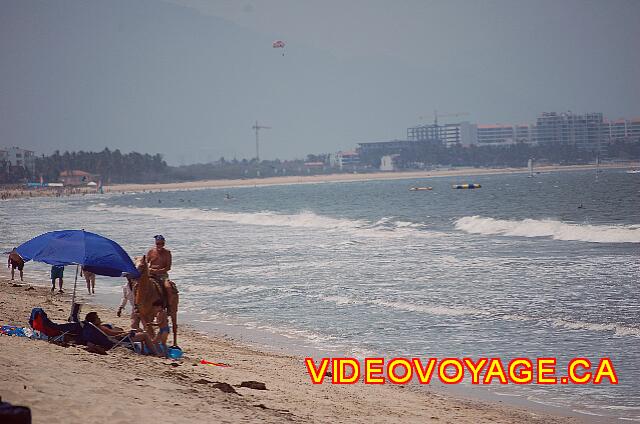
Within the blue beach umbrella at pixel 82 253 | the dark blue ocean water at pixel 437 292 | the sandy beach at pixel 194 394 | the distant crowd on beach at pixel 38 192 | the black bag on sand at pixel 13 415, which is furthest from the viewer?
the distant crowd on beach at pixel 38 192

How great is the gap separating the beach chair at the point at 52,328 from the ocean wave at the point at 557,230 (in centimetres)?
2661

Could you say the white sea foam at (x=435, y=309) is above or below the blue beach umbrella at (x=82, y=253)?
below

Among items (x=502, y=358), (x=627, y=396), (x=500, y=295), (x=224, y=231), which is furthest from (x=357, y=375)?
(x=224, y=231)

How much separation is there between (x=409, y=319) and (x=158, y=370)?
23.3 ft

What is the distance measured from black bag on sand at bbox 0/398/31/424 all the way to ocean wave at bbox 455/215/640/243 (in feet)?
102

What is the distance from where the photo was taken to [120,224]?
178 feet

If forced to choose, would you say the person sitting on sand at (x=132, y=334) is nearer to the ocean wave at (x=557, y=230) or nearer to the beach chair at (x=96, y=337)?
the beach chair at (x=96, y=337)

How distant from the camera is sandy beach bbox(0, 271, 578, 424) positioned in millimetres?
8422

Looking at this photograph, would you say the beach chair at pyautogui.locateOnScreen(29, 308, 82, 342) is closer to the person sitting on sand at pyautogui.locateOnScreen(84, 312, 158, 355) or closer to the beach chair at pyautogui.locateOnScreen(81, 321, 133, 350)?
the beach chair at pyautogui.locateOnScreen(81, 321, 133, 350)

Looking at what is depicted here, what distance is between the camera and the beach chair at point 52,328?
39.9 feet

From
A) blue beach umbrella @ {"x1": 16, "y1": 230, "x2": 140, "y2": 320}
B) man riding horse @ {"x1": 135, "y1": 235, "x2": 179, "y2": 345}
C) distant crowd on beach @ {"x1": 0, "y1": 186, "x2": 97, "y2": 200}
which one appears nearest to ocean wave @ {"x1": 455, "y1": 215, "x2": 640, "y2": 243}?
man riding horse @ {"x1": 135, "y1": 235, "x2": 179, "y2": 345}

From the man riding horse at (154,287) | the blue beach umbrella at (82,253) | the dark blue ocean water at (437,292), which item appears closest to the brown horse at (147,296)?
the man riding horse at (154,287)

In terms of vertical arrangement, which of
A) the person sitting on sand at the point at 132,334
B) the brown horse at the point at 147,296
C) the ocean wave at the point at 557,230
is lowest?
the ocean wave at the point at 557,230

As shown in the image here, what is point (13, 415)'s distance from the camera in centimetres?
642
